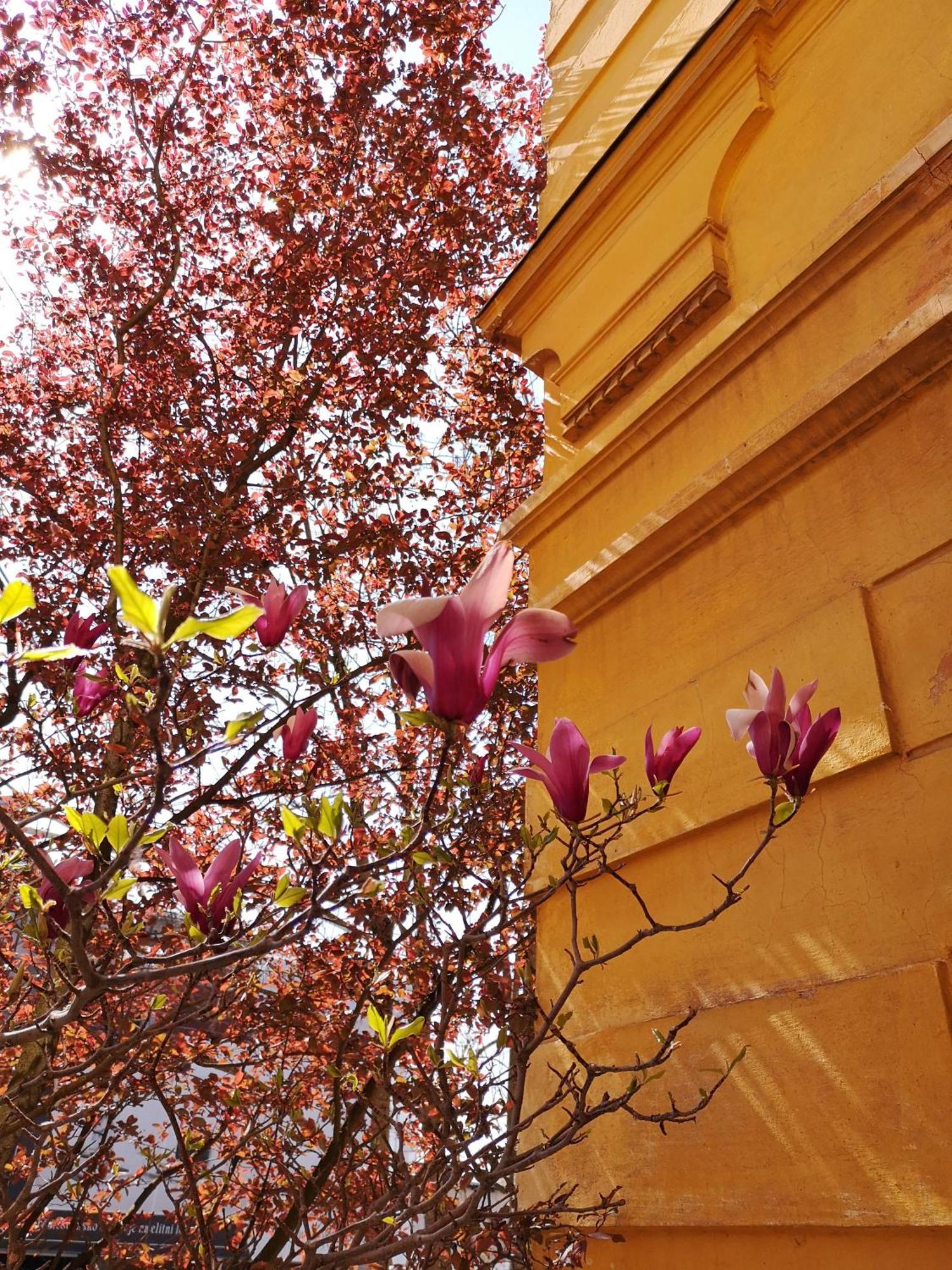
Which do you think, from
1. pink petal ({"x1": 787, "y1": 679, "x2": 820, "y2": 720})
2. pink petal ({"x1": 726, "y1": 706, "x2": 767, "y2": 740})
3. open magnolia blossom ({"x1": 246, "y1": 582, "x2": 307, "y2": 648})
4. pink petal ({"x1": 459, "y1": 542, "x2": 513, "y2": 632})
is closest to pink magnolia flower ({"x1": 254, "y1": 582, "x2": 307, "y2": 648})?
open magnolia blossom ({"x1": 246, "y1": 582, "x2": 307, "y2": 648})

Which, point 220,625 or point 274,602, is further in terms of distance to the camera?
point 274,602

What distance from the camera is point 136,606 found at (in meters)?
1.20

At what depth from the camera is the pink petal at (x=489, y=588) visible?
1.48 m

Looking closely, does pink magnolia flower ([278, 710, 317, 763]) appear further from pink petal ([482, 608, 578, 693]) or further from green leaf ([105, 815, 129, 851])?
pink petal ([482, 608, 578, 693])

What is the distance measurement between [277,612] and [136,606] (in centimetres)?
66

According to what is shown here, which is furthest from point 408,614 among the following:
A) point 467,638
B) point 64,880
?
point 64,880

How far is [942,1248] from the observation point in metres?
1.69

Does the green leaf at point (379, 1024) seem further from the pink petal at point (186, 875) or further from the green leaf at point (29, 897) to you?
the green leaf at point (29, 897)

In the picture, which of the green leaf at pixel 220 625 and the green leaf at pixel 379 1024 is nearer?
the green leaf at pixel 220 625

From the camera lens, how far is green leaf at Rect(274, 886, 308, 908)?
1635 mm

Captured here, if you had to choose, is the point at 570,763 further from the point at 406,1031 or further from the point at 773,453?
the point at 773,453

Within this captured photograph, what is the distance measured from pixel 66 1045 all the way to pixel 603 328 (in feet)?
19.0

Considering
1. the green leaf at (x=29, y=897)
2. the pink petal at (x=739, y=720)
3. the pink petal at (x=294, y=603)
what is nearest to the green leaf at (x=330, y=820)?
the pink petal at (x=294, y=603)

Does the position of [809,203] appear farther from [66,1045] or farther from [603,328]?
[66,1045]
